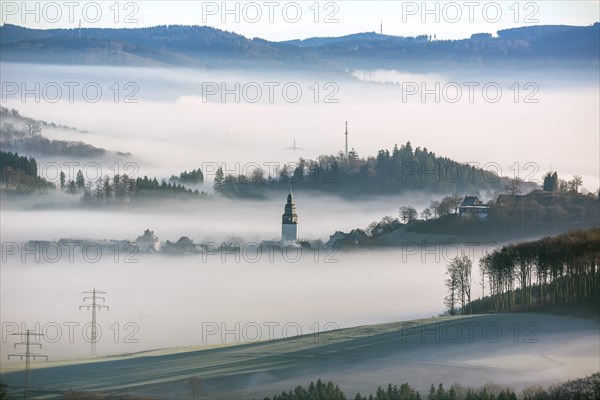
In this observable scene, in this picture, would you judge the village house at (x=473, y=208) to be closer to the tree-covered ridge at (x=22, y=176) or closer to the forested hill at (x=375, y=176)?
the forested hill at (x=375, y=176)

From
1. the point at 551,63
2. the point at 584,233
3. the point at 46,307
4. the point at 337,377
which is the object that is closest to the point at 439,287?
the point at 584,233

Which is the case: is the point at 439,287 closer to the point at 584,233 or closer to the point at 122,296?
the point at 584,233

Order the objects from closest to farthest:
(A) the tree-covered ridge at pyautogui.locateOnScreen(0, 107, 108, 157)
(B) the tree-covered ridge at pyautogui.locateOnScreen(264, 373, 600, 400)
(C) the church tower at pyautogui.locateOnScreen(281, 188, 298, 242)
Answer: (B) the tree-covered ridge at pyautogui.locateOnScreen(264, 373, 600, 400) → (C) the church tower at pyautogui.locateOnScreen(281, 188, 298, 242) → (A) the tree-covered ridge at pyautogui.locateOnScreen(0, 107, 108, 157)

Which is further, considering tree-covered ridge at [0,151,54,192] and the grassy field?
tree-covered ridge at [0,151,54,192]

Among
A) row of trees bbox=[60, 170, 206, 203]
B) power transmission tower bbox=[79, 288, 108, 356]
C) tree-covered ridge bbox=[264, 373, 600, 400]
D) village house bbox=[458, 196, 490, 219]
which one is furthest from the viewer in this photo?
row of trees bbox=[60, 170, 206, 203]

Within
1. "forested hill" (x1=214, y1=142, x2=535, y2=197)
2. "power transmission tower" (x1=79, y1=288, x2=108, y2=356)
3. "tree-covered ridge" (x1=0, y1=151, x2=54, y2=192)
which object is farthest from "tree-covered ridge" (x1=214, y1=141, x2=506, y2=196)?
"power transmission tower" (x1=79, y1=288, x2=108, y2=356)

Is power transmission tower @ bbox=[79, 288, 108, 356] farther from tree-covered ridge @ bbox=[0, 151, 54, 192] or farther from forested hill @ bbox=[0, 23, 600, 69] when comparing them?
forested hill @ bbox=[0, 23, 600, 69]

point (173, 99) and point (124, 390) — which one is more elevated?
point (173, 99)
